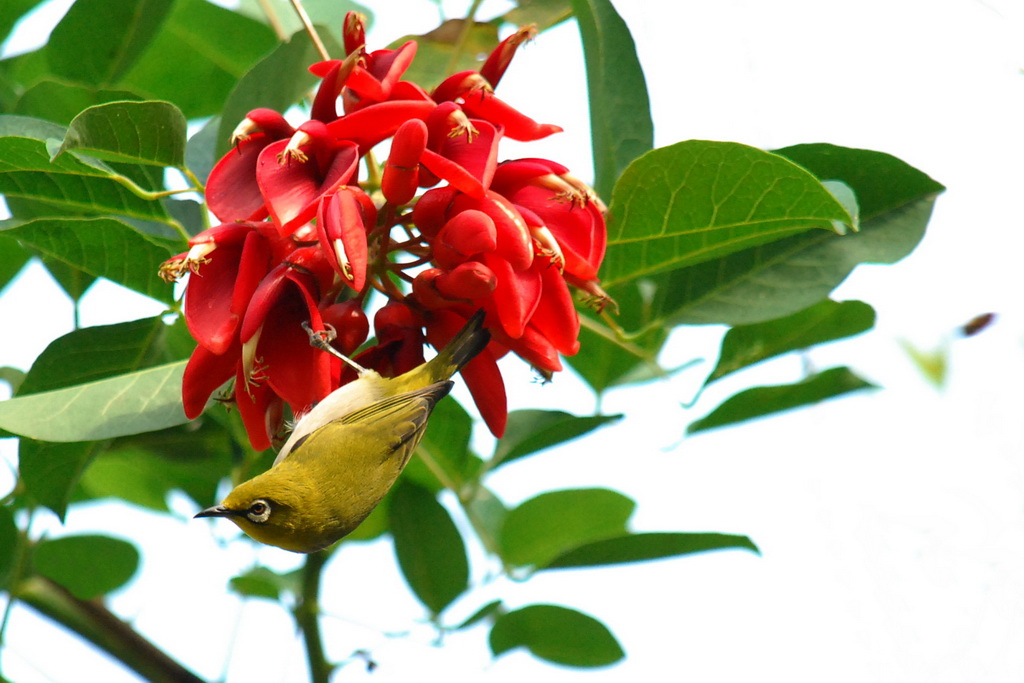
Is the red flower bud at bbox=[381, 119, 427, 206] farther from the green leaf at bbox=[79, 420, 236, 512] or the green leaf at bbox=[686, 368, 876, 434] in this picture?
the green leaf at bbox=[686, 368, 876, 434]

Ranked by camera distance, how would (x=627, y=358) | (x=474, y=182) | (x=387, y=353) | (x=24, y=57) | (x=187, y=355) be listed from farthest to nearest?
1. (x=24, y=57)
2. (x=627, y=358)
3. (x=187, y=355)
4. (x=387, y=353)
5. (x=474, y=182)

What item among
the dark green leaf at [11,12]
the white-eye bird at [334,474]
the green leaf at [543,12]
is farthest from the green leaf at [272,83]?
the dark green leaf at [11,12]

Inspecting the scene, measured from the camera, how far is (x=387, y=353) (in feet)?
5.33

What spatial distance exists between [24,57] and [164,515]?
47.3 inches

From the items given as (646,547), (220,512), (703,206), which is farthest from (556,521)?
(703,206)

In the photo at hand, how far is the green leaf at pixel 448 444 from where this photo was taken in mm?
2193

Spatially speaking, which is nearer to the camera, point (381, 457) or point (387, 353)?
point (387, 353)

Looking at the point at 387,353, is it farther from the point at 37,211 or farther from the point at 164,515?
the point at 164,515

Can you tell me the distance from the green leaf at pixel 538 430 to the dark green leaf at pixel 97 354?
0.70m

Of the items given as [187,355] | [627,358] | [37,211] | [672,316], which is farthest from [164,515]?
[672,316]

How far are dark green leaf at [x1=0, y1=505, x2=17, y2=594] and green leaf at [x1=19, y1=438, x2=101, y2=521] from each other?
498mm

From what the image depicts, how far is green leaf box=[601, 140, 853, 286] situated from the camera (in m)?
1.59

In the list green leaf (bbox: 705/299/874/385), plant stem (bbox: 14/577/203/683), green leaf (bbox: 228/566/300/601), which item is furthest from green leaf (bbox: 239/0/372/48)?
plant stem (bbox: 14/577/203/683)

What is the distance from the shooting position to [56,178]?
180 centimetres
